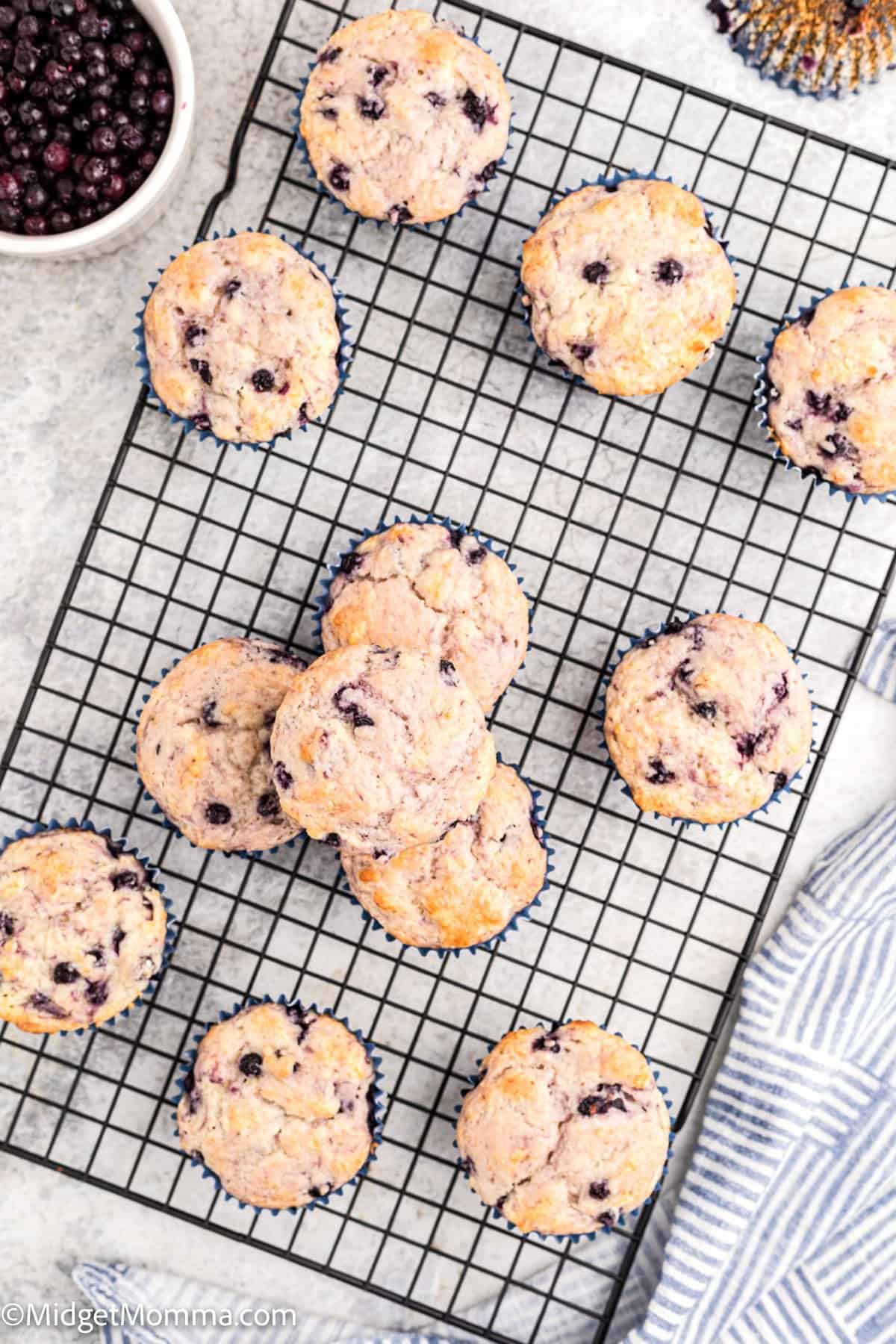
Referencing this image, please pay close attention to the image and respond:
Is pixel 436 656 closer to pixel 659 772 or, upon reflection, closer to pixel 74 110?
pixel 659 772

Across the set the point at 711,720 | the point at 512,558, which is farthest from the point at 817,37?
the point at 711,720

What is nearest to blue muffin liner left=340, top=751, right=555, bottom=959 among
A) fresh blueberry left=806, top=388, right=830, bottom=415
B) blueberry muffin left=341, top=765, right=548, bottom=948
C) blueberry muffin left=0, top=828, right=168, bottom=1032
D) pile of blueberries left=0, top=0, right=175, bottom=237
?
blueberry muffin left=341, top=765, right=548, bottom=948

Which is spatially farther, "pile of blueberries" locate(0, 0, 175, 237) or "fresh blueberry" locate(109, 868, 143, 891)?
"pile of blueberries" locate(0, 0, 175, 237)

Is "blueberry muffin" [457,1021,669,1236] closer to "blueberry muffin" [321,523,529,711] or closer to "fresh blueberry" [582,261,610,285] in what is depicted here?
"blueberry muffin" [321,523,529,711]

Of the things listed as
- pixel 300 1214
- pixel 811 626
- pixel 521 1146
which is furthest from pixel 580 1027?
pixel 811 626

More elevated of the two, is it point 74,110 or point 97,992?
A: point 74,110

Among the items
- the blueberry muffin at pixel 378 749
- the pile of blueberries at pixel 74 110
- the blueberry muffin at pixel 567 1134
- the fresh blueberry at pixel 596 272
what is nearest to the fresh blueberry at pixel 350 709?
the blueberry muffin at pixel 378 749

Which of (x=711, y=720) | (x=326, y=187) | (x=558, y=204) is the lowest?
(x=711, y=720)
